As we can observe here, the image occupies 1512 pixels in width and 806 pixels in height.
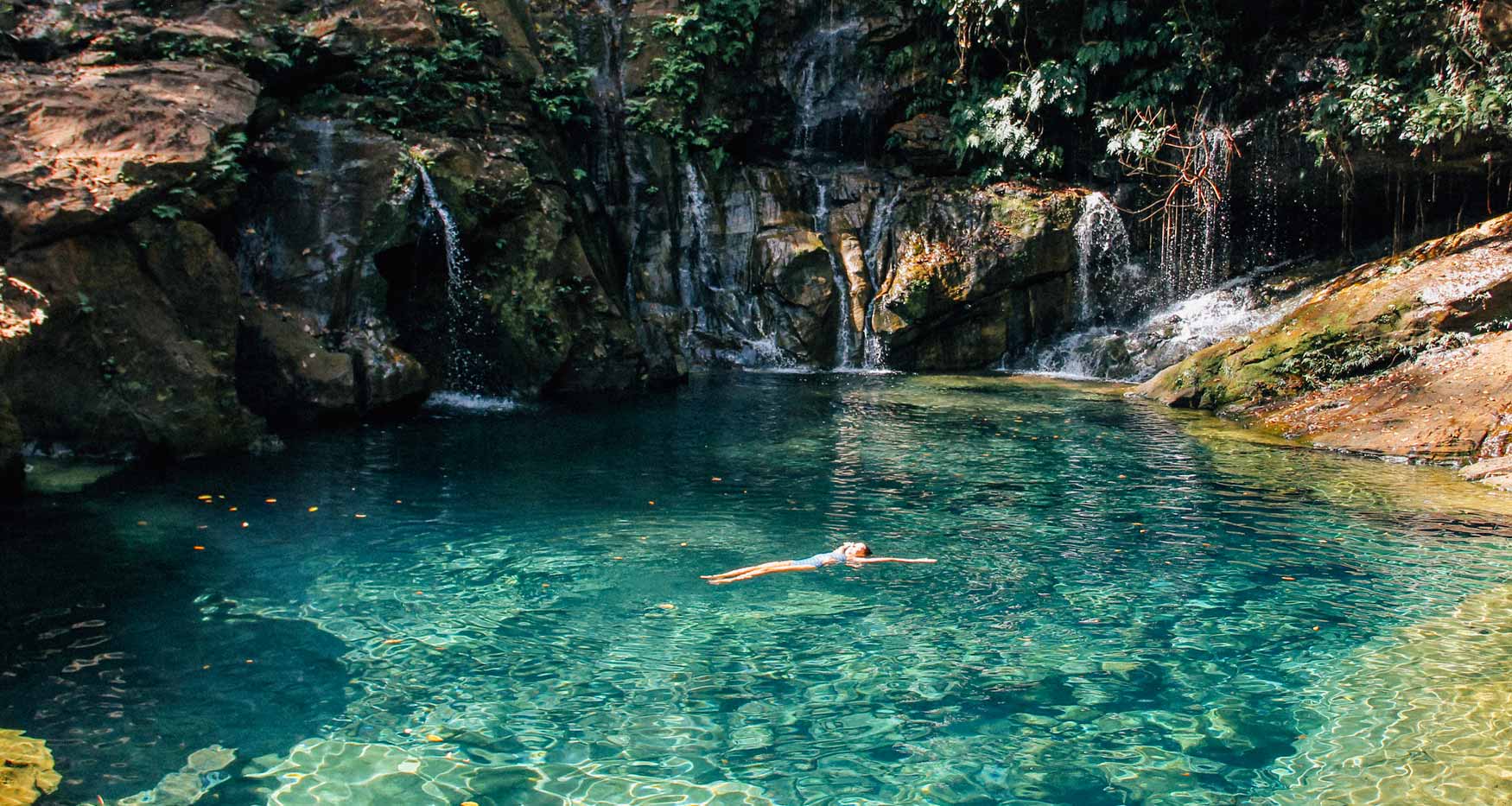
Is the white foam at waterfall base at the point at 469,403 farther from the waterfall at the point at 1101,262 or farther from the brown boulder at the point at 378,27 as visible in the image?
the waterfall at the point at 1101,262

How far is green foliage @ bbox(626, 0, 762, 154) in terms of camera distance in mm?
19438

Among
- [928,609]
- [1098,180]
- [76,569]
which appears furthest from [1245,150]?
[76,569]

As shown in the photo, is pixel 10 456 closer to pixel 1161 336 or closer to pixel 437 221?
pixel 437 221

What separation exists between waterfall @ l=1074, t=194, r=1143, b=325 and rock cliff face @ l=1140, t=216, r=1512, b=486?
192 inches

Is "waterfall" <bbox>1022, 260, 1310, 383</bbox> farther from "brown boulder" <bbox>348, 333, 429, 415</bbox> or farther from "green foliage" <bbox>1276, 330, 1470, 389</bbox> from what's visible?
"brown boulder" <bbox>348, 333, 429, 415</bbox>

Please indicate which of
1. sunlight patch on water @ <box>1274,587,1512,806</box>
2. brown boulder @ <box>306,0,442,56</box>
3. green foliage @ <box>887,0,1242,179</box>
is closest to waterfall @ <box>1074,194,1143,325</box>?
green foliage @ <box>887,0,1242,179</box>

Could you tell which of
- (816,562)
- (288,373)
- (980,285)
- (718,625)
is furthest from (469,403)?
(980,285)

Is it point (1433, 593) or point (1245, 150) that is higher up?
point (1245, 150)

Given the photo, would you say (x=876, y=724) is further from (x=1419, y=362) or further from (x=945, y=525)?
(x=1419, y=362)

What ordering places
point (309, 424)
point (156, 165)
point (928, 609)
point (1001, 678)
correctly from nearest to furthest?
1. point (1001, 678)
2. point (928, 609)
3. point (156, 165)
4. point (309, 424)

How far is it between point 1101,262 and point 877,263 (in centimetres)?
399

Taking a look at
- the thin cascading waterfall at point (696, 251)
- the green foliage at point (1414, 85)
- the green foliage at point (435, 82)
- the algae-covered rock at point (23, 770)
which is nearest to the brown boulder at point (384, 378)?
the green foliage at point (435, 82)

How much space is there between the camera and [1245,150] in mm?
18203

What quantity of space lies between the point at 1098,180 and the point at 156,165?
1585 cm
